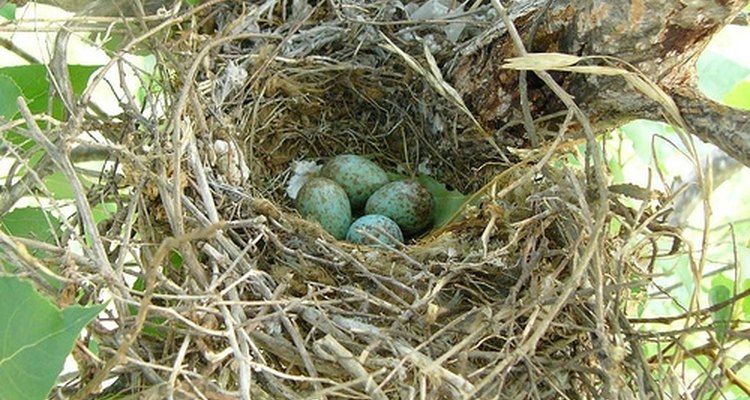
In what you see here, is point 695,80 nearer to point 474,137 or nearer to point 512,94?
point 512,94

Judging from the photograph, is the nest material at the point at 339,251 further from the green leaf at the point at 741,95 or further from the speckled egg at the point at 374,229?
the green leaf at the point at 741,95

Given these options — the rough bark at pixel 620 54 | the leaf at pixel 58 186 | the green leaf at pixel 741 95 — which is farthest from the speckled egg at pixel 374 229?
the green leaf at pixel 741 95

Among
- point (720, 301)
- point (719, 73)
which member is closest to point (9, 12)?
point (720, 301)

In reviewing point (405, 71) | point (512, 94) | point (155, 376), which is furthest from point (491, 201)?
point (155, 376)

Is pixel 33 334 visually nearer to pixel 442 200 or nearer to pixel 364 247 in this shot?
pixel 364 247

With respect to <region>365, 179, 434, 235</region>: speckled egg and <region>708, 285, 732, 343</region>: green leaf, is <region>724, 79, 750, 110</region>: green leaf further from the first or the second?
<region>365, 179, 434, 235</region>: speckled egg
